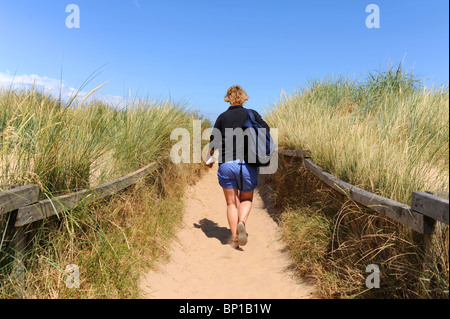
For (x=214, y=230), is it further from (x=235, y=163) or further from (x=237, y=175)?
(x=235, y=163)

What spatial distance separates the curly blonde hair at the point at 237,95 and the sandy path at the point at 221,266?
2.26 m

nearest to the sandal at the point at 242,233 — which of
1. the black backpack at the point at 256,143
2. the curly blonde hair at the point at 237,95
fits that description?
the black backpack at the point at 256,143

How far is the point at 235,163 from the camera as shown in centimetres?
448

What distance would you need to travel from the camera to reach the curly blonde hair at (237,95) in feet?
15.5

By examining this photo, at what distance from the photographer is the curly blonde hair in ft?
15.5

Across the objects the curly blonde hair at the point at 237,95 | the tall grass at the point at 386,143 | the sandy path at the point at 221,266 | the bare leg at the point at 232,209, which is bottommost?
the sandy path at the point at 221,266

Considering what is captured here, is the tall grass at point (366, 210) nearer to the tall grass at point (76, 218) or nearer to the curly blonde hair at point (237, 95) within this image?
the curly blonde hair at point (237, 95)

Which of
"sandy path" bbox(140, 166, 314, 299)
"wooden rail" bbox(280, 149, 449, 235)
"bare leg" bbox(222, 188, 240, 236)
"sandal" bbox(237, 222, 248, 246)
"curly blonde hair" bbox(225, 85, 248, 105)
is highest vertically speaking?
"curly blonde hair" bbox(225, 85, 248, 105)

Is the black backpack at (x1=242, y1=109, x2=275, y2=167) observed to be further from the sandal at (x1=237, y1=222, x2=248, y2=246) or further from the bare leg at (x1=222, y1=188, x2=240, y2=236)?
the sandal at (x1=237, y1=222, x2=248, y2=246)

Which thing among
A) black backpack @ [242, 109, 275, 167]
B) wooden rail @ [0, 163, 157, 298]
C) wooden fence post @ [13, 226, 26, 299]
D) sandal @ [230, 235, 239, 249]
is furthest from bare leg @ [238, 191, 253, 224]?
wooden fence post @ [13, 226, 26, 299]

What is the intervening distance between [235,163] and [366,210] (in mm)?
1950
